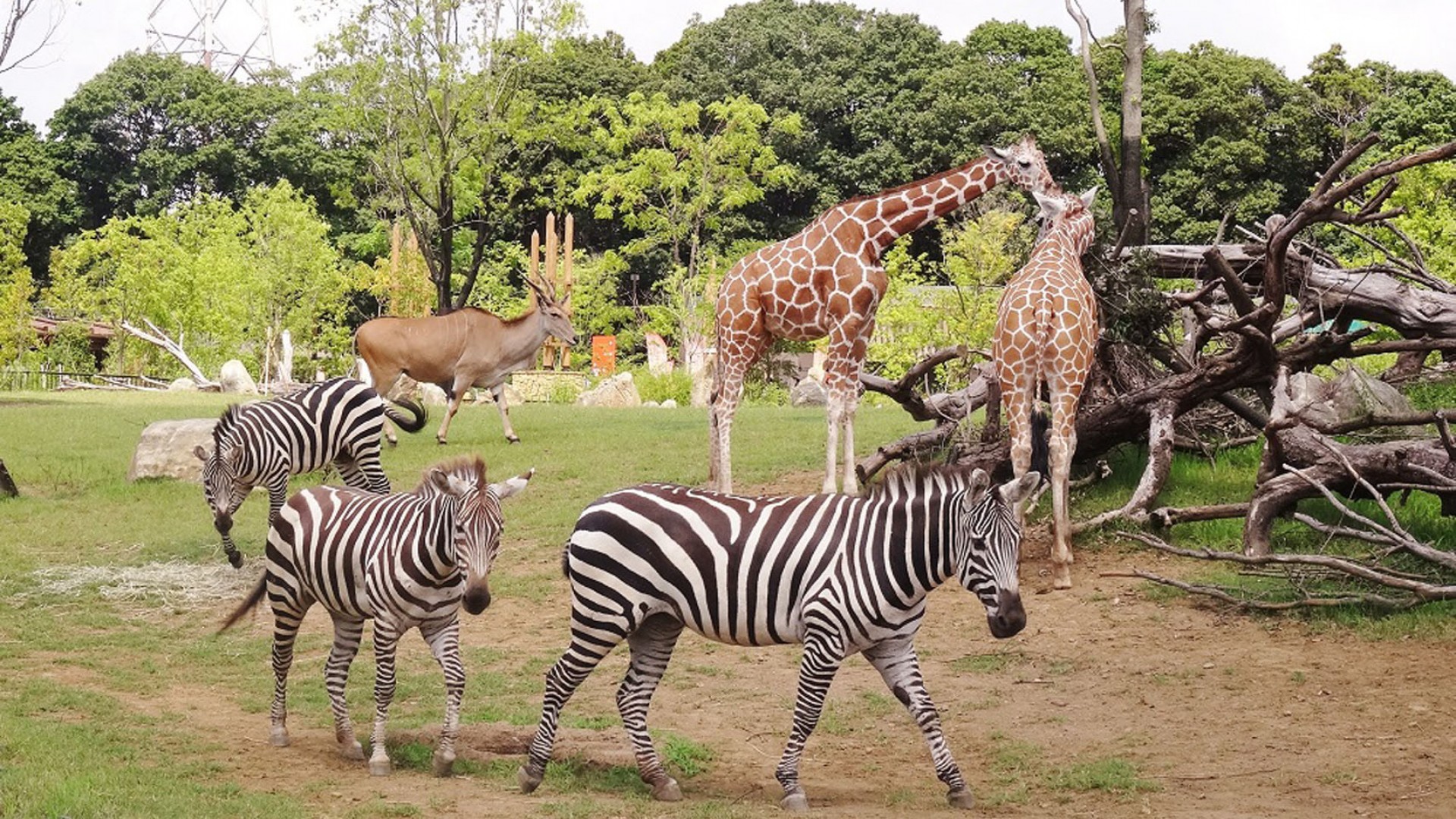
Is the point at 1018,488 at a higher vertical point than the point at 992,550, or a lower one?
higher

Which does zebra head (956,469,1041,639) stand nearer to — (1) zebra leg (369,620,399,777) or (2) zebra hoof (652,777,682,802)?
(2) zebra hoof (652,777,682,802)

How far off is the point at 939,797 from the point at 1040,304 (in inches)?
182

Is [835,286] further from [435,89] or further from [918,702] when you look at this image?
[435,89]

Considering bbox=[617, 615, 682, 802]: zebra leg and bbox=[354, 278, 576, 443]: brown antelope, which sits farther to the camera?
bbox=[354, 278, 576, 443]: brown antelope

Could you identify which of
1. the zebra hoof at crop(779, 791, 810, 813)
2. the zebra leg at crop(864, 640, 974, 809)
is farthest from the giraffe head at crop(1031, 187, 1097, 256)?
the zebra hoof at crop(779, 791, 810, 813)

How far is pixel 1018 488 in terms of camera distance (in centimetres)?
715

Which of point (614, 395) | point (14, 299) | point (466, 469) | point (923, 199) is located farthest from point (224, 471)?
point (14, 299)

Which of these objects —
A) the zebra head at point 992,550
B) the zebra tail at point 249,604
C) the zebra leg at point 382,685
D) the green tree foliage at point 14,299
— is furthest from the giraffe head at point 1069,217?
the green tree foliage at point 14,299

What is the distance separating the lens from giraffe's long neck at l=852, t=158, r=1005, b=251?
11844mm

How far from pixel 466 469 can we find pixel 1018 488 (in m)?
2.76

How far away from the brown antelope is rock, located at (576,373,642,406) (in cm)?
765

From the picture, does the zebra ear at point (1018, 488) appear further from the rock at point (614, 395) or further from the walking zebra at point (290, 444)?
the rock at point (614, 395)

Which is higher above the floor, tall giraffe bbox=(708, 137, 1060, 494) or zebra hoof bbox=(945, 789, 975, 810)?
tall giraffe bbox=(708, 137, 1060, 494)

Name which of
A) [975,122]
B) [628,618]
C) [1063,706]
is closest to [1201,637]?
[1063,706]
